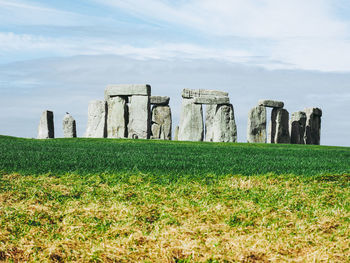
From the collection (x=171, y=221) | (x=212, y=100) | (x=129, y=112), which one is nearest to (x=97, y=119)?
(x=129, y=112)

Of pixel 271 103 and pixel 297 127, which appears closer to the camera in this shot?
pixel 271 103

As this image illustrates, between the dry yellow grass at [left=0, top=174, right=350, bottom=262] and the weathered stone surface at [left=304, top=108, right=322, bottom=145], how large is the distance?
63.3ft

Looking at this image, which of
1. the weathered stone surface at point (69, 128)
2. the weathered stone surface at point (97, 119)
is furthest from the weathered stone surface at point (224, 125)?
the weathered stone surface at point (69, 128)

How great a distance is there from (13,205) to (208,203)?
8.64ft

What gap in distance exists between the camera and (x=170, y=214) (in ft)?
19.2

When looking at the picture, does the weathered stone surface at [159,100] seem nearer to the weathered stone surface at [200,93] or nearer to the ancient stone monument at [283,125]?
the weathered stone surface at [200,93]

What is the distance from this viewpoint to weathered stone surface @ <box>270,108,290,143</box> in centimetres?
2438

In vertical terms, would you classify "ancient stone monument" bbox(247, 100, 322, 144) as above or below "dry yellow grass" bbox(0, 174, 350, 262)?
above

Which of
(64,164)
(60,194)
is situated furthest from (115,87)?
(60,194)

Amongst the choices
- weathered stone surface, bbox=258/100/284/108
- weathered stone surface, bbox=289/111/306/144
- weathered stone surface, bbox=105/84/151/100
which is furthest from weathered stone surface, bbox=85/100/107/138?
weathered stone surface, bbox=289/111/306/144

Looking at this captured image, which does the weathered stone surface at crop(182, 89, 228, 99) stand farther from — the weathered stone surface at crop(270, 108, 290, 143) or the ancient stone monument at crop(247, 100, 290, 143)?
the weathered stone surface at crop(270, 108, 290, 143)

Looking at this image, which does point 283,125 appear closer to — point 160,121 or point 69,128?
point 160,121

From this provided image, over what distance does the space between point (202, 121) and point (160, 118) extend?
2.71m

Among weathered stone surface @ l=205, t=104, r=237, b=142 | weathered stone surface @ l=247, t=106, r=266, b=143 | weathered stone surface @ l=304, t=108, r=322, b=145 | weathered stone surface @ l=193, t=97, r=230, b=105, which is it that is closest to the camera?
weathered stone surface @ l=205, t=104, r=237, b=142
